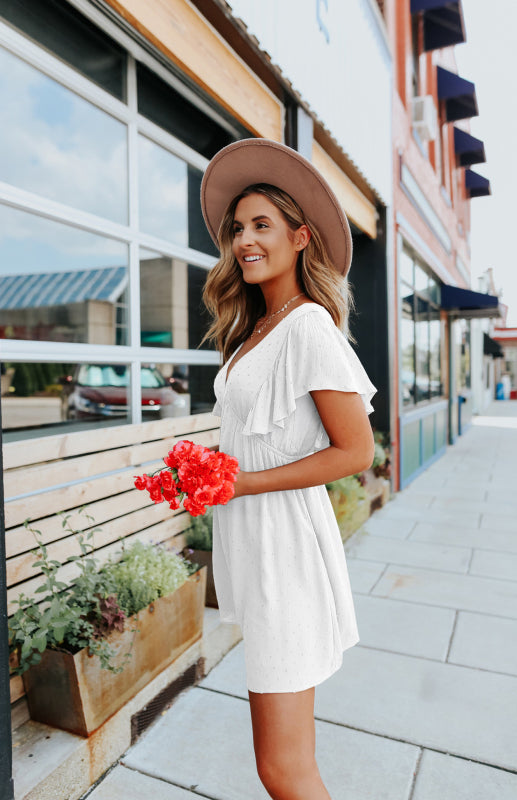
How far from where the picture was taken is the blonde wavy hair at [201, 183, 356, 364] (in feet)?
5.32

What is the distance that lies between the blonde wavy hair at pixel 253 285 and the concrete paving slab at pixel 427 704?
1910mm

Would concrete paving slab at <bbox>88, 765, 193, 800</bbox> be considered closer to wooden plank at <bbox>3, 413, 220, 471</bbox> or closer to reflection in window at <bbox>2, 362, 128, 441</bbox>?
wooden plank at <bbox>3, 413, 220, 471</bbox>

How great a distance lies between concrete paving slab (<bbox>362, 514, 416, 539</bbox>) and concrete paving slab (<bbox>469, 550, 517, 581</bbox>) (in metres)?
0.81

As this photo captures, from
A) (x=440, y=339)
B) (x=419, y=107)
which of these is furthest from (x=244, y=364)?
(x=440, y=339)

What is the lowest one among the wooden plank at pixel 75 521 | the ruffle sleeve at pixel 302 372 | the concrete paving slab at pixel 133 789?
the concrete paving slab at pixel 133 789

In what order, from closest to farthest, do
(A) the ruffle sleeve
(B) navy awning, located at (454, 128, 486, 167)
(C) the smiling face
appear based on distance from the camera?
(A) the ruffle sleeve < (C) the smiling face < (B) navy awning, located at (454, 128, 486, 167)

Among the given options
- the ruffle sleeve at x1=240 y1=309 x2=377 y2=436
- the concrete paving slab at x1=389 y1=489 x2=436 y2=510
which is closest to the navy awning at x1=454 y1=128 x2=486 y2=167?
the concrete paving slab at x1=389 y1=489 x2=436 y2=510

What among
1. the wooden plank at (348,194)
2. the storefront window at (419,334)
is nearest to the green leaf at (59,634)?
the wooden plank at (348,194)

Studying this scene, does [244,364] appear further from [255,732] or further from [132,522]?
[132,522]

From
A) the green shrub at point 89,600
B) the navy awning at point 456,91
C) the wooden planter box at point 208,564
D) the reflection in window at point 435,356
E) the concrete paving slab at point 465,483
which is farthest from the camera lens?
the navy awning at point 456,91

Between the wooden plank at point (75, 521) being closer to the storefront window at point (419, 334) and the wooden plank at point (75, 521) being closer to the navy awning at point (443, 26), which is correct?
the storefront window at point (419, 334)

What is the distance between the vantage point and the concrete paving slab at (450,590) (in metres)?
3.95

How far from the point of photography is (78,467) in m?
2.62

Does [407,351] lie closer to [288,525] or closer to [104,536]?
[104,536]
